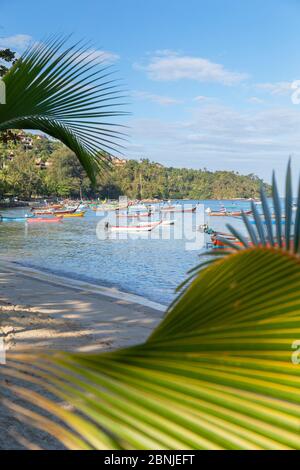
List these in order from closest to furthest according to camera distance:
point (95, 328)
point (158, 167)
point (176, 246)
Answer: point (95, 328)
point (176, 246)
point (158, 167)

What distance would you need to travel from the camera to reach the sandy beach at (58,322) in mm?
3371

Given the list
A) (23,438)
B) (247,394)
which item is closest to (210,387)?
(247,394)

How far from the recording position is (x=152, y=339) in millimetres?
913

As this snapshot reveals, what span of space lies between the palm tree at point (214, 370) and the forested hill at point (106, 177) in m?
71.5

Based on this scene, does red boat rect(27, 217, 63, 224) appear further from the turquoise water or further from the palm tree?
the palm tree

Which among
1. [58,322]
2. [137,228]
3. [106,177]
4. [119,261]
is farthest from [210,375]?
[106,177]

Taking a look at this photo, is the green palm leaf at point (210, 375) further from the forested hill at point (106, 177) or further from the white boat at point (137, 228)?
the forested hill at point (106, 177)

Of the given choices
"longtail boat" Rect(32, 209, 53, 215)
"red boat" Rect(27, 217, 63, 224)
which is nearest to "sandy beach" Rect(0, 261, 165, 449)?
"red boat" Rect(27, 217, 63, 224)

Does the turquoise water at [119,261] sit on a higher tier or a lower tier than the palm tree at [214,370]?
lower

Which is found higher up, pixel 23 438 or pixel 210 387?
pixel 210 387

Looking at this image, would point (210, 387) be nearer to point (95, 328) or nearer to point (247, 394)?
point (247, 394)

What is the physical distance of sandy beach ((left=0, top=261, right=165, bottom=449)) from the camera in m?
3.37

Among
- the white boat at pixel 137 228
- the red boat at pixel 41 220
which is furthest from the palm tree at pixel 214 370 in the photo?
the red boat at pixel 41 220
